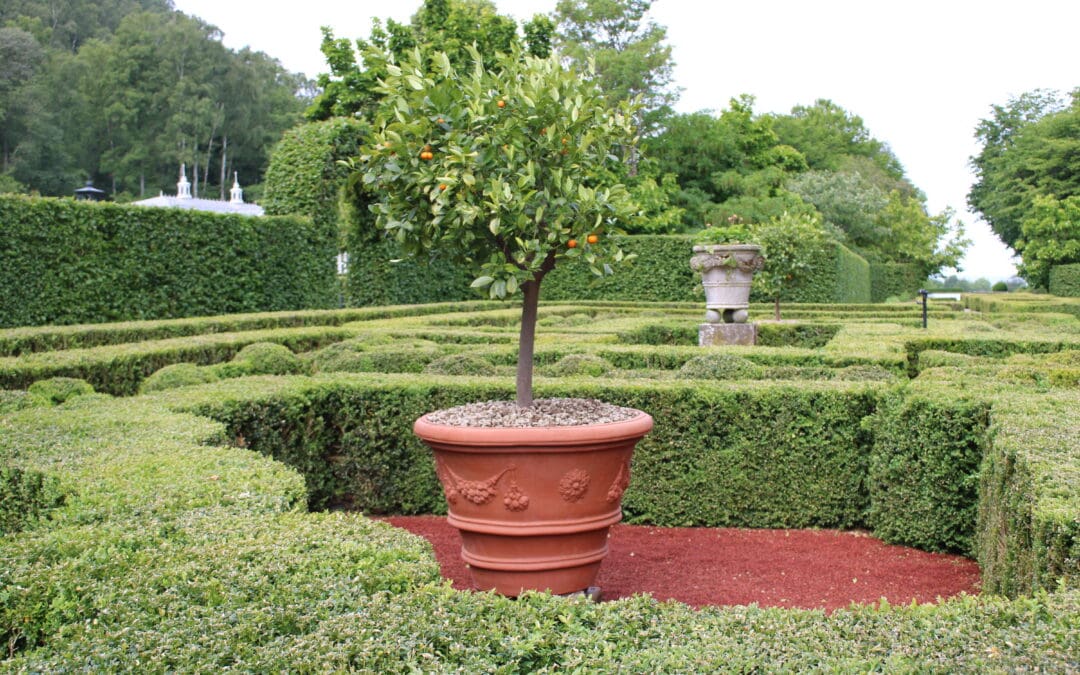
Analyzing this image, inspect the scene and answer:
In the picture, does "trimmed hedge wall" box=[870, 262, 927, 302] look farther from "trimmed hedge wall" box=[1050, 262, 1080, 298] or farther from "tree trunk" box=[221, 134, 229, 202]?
"tree trunk" box=[221, 134, 229, 202]

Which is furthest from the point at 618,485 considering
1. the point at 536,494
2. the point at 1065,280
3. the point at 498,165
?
the point at 1065,280

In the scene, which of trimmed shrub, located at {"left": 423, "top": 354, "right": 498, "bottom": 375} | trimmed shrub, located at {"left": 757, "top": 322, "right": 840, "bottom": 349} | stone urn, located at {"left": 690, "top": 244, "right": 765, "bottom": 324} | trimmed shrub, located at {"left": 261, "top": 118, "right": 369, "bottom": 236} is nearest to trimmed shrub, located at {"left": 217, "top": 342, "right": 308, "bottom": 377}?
trimmed shrub, located at {"left": 423, "top": 354, "right": 498, "bottom": 375}

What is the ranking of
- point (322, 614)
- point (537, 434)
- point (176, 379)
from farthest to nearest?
1. point (176, 379)
2. point (537, 434)
3. point (322, 614)

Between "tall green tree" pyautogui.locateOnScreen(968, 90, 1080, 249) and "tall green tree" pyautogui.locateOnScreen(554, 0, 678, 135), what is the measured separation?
59.5ft

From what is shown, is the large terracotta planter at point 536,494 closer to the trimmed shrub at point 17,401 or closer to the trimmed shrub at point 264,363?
the trimmed shrub at point 17,401

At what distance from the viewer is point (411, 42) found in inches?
1099

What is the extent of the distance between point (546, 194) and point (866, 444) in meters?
2.93

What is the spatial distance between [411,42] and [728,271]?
56.9ft

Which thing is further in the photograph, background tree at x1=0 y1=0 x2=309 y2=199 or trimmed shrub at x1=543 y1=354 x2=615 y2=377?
background tree at x1=0 y1=0 x2=309 y2=199

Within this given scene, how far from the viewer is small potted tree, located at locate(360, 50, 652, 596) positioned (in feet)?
13.7

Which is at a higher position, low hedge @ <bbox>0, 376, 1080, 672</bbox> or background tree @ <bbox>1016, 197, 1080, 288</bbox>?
background tree @ <bbox>1016, 197, 1080, 288</bbox>

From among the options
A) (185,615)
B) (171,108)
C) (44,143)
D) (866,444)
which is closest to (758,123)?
(171,108)

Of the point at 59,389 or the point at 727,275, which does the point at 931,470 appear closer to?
the point at 59,389

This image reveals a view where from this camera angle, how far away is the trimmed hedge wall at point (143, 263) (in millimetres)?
13312
